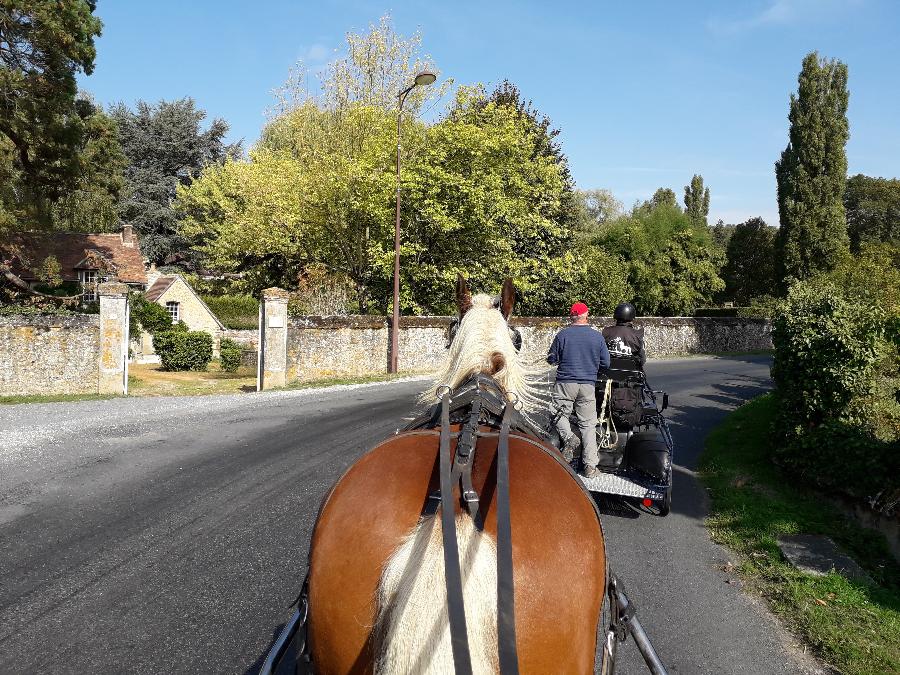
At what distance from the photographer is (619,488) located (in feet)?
21.2

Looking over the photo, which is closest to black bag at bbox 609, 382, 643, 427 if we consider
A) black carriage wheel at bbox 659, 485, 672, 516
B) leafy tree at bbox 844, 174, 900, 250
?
black carriage wheel at bbox 659, 485, 672, 516

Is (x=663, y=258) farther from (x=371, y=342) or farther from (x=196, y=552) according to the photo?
(x=196, y=552)

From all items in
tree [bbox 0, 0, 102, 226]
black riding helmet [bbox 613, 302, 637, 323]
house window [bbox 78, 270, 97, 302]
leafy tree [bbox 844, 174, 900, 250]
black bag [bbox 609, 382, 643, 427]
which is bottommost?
black bag [bbox 609, 382, 643, 427]

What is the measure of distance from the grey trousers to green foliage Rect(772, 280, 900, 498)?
2898 mm

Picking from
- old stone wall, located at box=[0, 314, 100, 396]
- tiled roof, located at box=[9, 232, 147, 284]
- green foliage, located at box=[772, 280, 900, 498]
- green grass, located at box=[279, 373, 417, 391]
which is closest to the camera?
green foliage, located at box=[772, 280, 900, 498]

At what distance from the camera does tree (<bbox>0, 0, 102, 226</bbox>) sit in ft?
53.9

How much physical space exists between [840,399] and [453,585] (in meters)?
7.29

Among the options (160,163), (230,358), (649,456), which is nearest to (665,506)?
(649,456)

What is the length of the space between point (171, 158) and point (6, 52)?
36.8m

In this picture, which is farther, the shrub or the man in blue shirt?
the shrub

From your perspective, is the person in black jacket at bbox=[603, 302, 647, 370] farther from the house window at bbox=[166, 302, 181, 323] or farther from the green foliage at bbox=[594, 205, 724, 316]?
the house window at bbox=[166, 302, 181, 323]

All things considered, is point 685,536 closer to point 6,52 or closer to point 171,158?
point 6,52

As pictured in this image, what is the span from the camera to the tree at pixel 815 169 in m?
32.9

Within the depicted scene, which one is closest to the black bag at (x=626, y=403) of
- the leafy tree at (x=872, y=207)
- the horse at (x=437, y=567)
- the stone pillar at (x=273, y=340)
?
the horse at (x=437, y=567)
